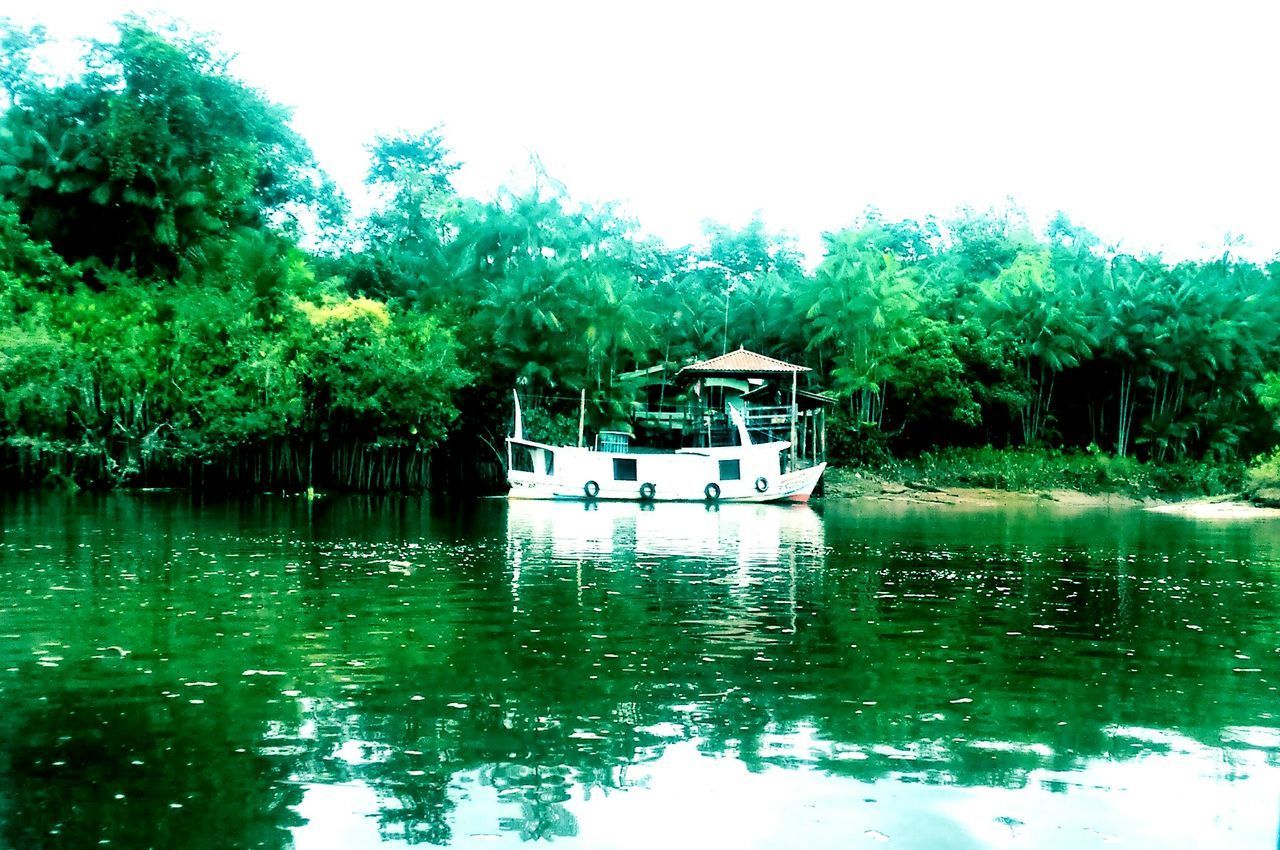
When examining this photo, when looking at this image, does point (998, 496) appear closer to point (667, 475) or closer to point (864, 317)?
point (864, 317)

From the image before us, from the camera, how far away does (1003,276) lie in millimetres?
48719

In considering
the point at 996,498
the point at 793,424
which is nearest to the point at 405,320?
the point at 793,424

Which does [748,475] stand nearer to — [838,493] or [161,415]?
[838,493]

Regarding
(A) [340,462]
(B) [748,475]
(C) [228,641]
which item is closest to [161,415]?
(A) [340,462]

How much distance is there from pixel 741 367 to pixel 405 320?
11314 mm

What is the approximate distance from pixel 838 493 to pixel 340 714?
33902 mm

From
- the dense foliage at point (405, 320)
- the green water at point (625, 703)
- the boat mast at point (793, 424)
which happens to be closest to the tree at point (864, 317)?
the dense foliage at point (405, 320)

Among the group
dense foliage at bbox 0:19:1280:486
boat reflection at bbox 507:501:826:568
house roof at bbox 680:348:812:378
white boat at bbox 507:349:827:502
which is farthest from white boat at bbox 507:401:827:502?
dense foliage at bbox 0:19:1280:486

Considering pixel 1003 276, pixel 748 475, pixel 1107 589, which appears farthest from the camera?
pixel 1003 276

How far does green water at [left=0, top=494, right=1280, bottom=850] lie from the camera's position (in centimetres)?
588

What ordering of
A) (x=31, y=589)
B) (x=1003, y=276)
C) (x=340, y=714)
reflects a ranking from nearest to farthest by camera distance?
1. (x=340, y=714)
2. (x=31, y=589)
3. (x=1003, y=276)

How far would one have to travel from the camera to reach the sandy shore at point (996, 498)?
118 feet

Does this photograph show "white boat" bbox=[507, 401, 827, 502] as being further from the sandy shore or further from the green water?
the green water

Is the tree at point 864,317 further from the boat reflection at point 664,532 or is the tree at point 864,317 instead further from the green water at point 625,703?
the green water at point 625,703
